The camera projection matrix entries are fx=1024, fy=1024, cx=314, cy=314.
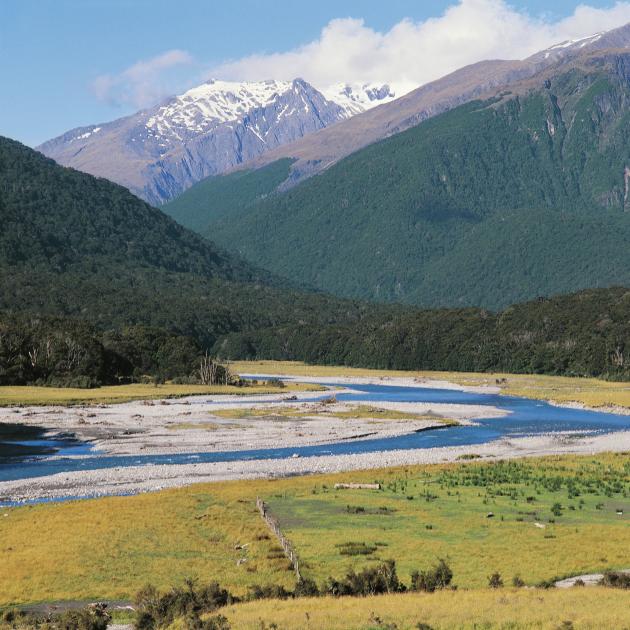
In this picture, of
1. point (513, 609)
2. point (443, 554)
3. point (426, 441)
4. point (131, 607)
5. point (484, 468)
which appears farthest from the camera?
point (426, 441)

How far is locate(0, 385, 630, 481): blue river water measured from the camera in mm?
69625

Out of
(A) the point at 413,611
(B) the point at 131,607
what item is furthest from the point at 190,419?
(A) the point at 413,611

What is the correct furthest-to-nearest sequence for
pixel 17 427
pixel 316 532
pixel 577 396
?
1. pixel 577 396
2. pixel 17 427
3. pixel 316 532

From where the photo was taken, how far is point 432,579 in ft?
114

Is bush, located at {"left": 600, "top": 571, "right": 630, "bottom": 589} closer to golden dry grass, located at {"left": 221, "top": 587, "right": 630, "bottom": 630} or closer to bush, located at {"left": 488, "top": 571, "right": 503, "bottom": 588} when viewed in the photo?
golden dry grass, located at {"left": 221, "top": 587, "right": 630, "bottom": 630}

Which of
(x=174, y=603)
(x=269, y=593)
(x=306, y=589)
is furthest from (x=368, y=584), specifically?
(x=174, y=603)

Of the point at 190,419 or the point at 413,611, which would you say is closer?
the point at 413,611

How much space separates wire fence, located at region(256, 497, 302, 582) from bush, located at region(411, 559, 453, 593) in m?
4.24

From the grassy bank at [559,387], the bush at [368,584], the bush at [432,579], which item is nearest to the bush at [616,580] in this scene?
the bush at [432,579]

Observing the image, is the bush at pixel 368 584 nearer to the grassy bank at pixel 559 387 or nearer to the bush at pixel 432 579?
the bush at pixel 432 579

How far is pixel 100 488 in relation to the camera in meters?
58.7

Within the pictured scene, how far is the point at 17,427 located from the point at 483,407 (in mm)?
56557

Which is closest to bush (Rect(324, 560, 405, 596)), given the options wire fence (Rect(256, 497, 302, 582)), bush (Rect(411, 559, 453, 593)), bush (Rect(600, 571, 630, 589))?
bush (Rect(411, 559, 453, 593))

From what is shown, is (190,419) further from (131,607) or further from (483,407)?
(131,607)
